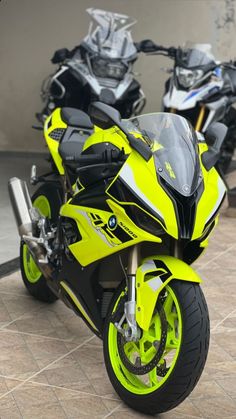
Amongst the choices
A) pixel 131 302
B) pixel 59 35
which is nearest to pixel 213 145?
pixel 131 302

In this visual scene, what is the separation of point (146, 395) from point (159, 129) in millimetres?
1132

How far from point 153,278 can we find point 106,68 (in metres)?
4.93

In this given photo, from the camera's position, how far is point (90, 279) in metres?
3.78

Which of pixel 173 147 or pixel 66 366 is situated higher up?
pixel 173 147

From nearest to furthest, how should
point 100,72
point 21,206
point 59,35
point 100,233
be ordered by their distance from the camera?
point 100,233
point 21,206
point 100,72
point 59,35

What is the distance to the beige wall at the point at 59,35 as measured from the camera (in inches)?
376

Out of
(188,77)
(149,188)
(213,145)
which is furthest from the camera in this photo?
(188,77)

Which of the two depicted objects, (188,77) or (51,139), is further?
(188,77)

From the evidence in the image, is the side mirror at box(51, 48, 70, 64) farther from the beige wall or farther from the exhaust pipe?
the exhaust pipe

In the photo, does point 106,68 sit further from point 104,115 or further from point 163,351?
point 163,351

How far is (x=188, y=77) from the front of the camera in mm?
7867

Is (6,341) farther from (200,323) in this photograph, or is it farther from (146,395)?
(200,323)

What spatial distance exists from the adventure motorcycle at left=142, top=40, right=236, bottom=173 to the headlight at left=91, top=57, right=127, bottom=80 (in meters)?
0.45

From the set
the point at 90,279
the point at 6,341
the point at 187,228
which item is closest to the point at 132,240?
the point at 187,228
